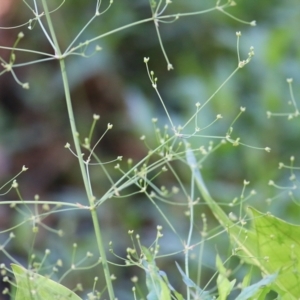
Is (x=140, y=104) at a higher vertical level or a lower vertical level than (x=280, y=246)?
lower

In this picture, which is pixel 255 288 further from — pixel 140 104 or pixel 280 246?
pixel 140 104

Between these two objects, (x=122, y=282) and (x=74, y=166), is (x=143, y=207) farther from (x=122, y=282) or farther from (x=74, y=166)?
(x=74, y=166)

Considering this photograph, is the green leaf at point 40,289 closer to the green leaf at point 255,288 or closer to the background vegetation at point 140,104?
the green leaf at point 255,288

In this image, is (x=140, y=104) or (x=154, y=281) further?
(x=140, y=104)

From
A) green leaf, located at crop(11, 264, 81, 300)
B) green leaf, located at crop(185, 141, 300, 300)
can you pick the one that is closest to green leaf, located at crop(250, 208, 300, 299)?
green leaf, located at crop(185, 141, 300, 300)

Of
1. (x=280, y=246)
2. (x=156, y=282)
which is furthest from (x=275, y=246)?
(x=156, y=282)

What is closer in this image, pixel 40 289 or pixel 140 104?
pixel 40 289

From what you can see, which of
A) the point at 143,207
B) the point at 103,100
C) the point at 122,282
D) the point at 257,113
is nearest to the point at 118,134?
the point at 103,100

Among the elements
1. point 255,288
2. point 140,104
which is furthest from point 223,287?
point 140,104

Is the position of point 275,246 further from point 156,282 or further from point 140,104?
point 140,104

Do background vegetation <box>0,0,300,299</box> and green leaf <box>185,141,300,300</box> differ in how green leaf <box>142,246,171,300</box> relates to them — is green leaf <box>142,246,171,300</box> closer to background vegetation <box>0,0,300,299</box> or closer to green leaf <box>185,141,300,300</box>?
green leaf <box>185,141,300,300</box>
